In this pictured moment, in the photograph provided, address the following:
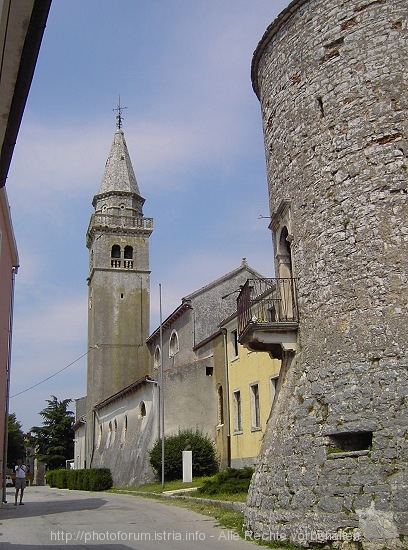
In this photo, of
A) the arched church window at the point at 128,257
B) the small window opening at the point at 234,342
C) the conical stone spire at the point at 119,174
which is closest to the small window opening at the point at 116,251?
the arched church window at the point at 128,257

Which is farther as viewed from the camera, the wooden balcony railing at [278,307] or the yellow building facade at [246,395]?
the yellow building facade at [246,395]

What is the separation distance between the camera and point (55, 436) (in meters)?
62.7

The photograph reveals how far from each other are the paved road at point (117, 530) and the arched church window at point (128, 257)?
29.6 meters

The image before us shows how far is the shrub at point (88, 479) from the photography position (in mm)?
30203

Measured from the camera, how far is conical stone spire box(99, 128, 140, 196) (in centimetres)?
4909

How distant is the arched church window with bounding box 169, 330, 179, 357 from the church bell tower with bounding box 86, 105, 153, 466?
22.1ft

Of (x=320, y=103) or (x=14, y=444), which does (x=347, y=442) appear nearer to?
(x=320, y=103)

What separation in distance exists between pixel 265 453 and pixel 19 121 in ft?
25.5

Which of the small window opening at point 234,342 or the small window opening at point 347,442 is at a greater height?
the small window opening at point 234,342

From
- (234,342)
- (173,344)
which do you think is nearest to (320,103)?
(234,342)

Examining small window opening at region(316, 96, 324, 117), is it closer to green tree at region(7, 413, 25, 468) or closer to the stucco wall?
the stucco wall

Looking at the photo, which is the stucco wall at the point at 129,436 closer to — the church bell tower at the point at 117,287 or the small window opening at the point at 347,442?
the church bell tower at the point at 117,287

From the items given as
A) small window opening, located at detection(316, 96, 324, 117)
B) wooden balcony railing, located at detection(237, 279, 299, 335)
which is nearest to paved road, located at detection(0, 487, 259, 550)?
wooden balcony railing, located at detection(237, 279, 299, 335)

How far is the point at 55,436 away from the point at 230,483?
48796 millimetres
